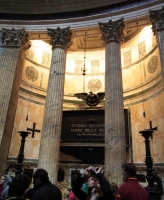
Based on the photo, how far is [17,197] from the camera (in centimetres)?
263

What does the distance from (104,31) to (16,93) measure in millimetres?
6425

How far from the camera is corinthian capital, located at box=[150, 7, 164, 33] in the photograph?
419 inches

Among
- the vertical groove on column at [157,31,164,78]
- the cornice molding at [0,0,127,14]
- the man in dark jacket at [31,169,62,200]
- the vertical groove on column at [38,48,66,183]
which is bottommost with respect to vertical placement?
the man in dark jacket at [31,169,62,200]

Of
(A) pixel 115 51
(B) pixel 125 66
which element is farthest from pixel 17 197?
(B) pixel 125 66

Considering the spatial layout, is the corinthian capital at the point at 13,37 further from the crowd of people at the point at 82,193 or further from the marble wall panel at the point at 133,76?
the crowd of people at the point at 82,193

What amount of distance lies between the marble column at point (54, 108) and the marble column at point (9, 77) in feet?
7.04

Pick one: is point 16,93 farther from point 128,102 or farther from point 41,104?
point 128,102

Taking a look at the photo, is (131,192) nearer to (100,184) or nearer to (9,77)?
(100,184)

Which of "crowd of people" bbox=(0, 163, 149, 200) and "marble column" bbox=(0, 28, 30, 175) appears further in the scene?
"marble column" bbox=(0, 28, 30, 175)

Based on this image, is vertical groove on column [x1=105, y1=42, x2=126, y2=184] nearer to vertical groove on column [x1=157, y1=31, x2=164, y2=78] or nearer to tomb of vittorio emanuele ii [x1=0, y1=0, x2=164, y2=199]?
tomb of vittorio emanuele ii [x1=0, y1=0, x2=164, y2=199]

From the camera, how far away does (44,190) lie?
2787mm

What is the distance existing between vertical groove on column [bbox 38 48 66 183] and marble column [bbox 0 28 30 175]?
225 cm

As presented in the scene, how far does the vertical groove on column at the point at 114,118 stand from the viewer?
27.8ft

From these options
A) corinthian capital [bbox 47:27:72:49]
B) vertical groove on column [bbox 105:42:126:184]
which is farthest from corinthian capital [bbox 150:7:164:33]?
corinthian capital [bbox 47:27:72:49]
